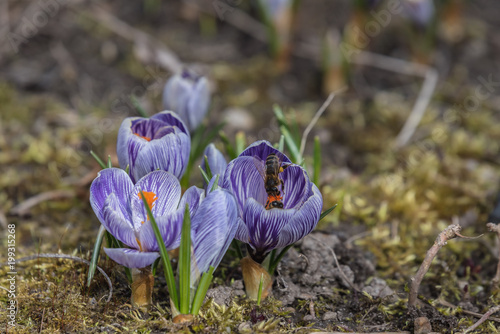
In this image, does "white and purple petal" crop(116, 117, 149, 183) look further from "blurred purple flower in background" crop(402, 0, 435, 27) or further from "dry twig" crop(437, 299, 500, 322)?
"blurred purple flower in background" crop(402, 0, 435, 27)

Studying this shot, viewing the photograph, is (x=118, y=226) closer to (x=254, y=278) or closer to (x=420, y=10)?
(x=254, y=278)

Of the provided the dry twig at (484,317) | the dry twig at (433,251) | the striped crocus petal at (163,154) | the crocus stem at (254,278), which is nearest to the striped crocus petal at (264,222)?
the crocus stem at (254,278)

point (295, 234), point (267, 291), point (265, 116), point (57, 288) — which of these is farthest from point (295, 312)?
point (265, 116)

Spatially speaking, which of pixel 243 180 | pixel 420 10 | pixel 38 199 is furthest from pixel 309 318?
pixel 420 10

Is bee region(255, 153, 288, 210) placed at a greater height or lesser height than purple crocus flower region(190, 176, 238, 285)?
greater

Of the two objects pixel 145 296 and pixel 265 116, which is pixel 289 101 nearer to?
pixel 265 116

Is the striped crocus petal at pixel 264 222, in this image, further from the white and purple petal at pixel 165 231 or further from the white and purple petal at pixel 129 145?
the white and purple petal at pixel 129 145

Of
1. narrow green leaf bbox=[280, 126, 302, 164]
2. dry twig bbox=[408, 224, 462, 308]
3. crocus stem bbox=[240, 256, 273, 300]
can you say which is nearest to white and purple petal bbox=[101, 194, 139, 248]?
crocus stem bbox=[240, 256, 273, 300]
